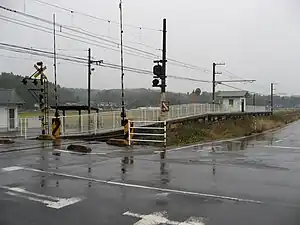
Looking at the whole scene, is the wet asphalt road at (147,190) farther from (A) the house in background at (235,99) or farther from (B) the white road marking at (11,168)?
(A) the house in background at (235,99)

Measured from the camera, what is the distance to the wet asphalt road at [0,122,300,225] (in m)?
6.58

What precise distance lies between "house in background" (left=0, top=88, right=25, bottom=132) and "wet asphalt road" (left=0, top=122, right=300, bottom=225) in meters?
24.5

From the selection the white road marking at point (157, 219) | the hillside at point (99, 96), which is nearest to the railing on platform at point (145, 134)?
the white road marking at point (157, 219)

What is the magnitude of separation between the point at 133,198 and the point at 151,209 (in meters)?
0.90

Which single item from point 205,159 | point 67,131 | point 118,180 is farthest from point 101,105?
point 118,180

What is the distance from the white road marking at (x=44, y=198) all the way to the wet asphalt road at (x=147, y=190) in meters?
0.02

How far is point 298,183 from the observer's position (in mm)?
9641

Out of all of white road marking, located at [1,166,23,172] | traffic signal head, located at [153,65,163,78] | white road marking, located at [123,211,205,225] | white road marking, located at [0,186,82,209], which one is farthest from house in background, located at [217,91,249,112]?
white road marking, located at [123,211,205,225]

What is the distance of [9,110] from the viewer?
38.0 m

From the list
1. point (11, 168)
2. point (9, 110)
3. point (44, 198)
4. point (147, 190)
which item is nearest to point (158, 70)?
point (11, 168)

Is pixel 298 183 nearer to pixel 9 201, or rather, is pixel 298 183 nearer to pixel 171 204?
pixel 171 204

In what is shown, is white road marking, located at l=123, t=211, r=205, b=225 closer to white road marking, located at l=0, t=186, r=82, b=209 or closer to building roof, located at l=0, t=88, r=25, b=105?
white road marking, located at l=0, t=186, r=82, b=209

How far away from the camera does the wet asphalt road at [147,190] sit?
6578 millimetres

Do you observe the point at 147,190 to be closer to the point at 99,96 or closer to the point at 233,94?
the point at 99,96
